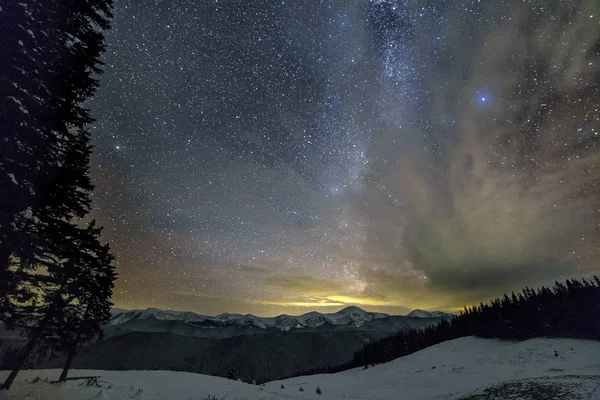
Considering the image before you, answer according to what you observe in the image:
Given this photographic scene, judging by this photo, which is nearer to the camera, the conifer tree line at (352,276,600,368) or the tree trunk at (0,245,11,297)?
Answer: the tree trunk at (0,245,11,297)

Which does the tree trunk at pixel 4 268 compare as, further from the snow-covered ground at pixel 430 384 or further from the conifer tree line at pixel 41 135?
the snow-covered ground at pixel 430 384

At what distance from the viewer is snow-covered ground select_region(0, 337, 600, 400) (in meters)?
11.5

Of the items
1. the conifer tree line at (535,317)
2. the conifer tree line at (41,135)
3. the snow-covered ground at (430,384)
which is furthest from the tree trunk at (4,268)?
the conifer tree line at (535,317)

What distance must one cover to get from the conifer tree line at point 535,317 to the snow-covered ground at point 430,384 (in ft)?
36.0

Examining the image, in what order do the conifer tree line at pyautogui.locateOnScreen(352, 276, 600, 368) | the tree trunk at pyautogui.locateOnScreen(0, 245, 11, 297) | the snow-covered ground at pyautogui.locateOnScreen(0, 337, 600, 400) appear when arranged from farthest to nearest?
the conifer tree line at pyautogui.locateOnScreen(352, 276, 600, 368)
the snow-covered ground at pyautogui.locateOnScreen(0, 337, 600, 400)
the tree trunk at pyautogui.locateOnScreen(0, 245, 11, 297)

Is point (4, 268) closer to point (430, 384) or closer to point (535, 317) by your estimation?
point (430, 384)

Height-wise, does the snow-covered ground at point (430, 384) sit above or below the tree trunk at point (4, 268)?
below

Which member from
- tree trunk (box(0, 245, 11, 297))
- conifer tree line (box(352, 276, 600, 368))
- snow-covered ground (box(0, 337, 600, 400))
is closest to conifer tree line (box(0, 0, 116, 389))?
tree trunk (box(0, 245, 11, 297))

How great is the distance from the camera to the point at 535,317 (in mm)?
57594

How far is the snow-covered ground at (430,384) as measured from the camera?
11492 mm

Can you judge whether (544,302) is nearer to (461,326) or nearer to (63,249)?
(461,326)

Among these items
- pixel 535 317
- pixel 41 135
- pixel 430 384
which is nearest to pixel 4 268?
pixel 41 135

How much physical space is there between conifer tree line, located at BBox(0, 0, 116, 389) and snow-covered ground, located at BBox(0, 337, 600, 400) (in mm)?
4037

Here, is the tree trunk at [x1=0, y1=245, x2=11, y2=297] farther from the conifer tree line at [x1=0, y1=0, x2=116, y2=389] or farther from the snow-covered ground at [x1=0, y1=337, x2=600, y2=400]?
the snow-covered ground at [x1=0, y1=337, x2=600, y2=400]
